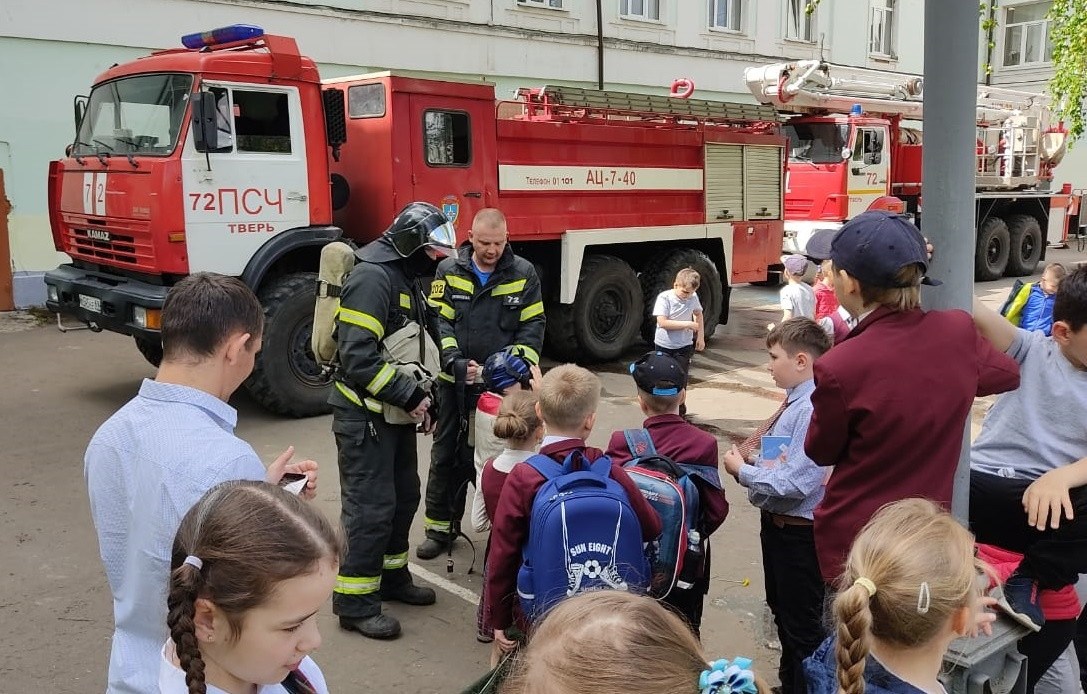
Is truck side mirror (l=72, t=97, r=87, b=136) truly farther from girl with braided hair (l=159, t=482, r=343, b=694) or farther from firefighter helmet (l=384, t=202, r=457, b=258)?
girl with braided hair (l=159, t=482, r=343, b=694)

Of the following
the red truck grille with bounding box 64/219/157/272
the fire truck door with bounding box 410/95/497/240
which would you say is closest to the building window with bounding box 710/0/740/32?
the fire truck door with bounding box 410/95/497/240

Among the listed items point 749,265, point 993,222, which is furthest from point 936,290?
point 993,222

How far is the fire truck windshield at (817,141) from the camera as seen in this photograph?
14516 millimetres

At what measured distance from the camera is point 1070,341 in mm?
2525

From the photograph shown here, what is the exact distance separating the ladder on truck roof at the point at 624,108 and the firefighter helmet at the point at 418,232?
5.25 metres

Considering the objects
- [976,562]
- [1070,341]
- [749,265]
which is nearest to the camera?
[976,562]

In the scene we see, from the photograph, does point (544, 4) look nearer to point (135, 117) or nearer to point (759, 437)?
point (135, 117)

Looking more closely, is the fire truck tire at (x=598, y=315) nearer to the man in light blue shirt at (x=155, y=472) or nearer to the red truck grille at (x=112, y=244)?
the red truck grille at (x=112, y=244)

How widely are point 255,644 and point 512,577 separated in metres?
1.47

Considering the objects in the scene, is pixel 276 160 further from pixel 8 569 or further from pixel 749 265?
pixel 749 265

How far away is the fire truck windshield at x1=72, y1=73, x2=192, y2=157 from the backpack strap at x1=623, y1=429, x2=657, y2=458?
5.18 m

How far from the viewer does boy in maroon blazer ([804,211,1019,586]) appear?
2283 millimetres

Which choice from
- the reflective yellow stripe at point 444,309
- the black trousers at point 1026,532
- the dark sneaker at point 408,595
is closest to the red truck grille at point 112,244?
the reflective yellow stripe at point 444,309

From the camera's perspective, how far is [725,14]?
2052 centimetres
